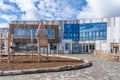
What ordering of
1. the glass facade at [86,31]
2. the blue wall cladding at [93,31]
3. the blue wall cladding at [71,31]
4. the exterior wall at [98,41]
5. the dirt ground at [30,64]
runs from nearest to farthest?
the dirt ground at [30,64] < the exterior wall at [98,41] < the blue wall cladding at [93,31] < the glass facade at [86,31] < the blue wall cladding at [71,31]

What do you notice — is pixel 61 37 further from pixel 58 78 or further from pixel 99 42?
pixel 58 78

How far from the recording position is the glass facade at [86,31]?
46750 mm

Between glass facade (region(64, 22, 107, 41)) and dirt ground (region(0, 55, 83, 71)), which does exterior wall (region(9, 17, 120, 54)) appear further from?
dirt ground (region(0, 55, 83, 71))

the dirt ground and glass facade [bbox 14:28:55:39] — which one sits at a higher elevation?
glass facade [bbox 14:28:55:39]

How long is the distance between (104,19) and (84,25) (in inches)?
196

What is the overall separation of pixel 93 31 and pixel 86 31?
5.37 feet

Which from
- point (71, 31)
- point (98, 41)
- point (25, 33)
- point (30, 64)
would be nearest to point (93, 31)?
point (98, 41)

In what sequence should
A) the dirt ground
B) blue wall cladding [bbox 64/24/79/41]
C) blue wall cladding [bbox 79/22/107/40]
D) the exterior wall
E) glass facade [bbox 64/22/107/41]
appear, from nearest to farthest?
the dirt ground
the exterior wall
blue wall cladding [bbox 79/22/107/40]
glass facade [bbox 64/22/107/41]
blue wall cladding [bbox 64/24/79/41]

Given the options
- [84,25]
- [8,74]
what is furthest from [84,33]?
[8,74]

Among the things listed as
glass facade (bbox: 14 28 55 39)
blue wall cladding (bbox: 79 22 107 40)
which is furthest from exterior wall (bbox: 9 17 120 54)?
glass facade (bbox: 14 28 55 39)

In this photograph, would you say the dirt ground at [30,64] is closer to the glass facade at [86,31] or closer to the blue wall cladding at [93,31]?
the blue wall cladding at [93,31]

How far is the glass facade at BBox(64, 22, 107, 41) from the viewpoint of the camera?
153 ft

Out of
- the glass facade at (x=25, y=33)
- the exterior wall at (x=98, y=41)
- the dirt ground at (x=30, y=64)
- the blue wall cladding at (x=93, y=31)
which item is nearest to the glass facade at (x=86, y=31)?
the blue wall cladding at (x=93, y=31)

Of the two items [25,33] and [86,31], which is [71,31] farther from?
[25,33]
